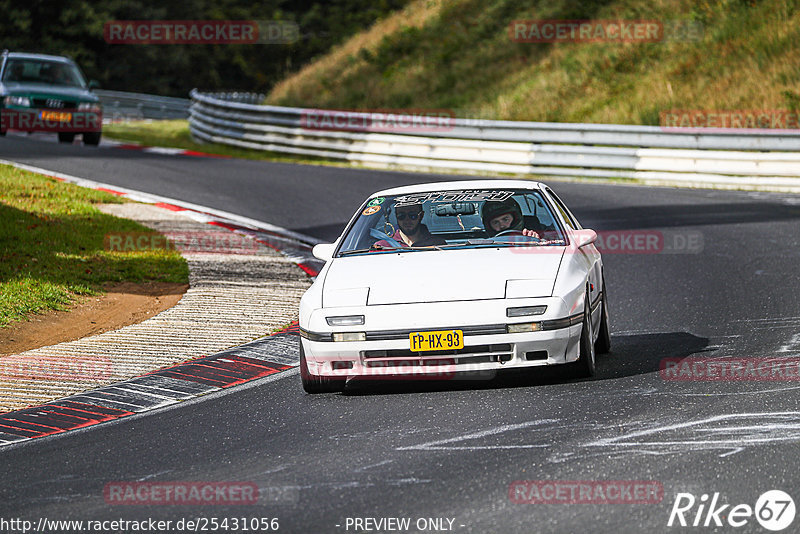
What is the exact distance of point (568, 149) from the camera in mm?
22844

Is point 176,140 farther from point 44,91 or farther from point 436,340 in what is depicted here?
point 436,340

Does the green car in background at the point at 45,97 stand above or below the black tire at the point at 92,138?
above

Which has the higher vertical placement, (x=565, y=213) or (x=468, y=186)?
(x=468, y=186)

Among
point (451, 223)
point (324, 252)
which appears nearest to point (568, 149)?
point (451, 223)

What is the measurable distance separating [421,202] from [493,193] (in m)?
0.55

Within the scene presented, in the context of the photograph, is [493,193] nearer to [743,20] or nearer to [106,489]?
[106,489]

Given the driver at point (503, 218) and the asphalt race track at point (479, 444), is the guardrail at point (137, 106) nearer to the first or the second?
the asphalt race track at point (479, 444)

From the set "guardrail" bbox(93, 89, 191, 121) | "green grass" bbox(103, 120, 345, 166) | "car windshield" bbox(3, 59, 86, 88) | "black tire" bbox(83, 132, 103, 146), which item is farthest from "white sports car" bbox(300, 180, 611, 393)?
"guardrail" bbox(93, 89, 191, 121)

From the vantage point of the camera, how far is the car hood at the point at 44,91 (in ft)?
88.0

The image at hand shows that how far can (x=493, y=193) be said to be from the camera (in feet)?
29.4

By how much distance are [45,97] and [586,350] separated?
71.0 feet

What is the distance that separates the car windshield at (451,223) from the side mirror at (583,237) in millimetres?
119

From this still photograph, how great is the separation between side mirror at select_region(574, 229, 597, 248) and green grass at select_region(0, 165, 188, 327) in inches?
206

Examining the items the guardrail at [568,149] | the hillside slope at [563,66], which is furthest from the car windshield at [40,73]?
the hillside slope at [563,66]
